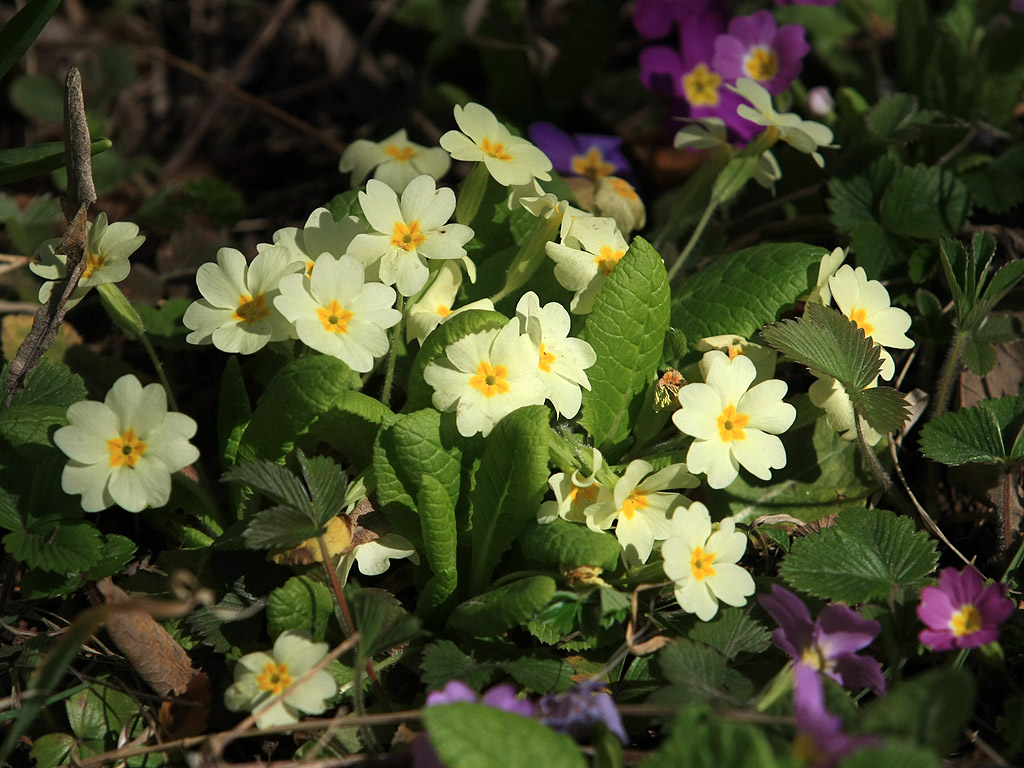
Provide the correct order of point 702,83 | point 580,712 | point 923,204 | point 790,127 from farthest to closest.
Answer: point 702,83 < point 923,204 < point 790,127 < point 580,712

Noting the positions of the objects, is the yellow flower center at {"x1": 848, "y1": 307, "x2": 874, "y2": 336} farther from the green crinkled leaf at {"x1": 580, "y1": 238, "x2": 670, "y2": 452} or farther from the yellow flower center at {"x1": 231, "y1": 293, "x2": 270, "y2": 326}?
the yellow flower center at {"x1": 231, "y1": 293, "x2": 270, "y2": 326}

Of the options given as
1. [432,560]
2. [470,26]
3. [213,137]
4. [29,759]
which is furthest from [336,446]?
[213,137]

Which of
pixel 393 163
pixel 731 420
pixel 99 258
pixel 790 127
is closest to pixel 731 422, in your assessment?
pixel 731 420

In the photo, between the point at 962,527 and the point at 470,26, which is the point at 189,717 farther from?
the point at 470,26

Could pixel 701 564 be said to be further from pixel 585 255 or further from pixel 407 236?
pixel 407 236

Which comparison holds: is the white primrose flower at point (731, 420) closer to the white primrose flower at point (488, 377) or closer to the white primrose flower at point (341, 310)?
the white primrose flower at point (488, 377)

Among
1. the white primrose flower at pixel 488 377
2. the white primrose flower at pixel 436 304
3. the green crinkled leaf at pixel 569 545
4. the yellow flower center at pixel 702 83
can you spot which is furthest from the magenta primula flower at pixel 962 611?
the yellow flower center at pixel 702 83
